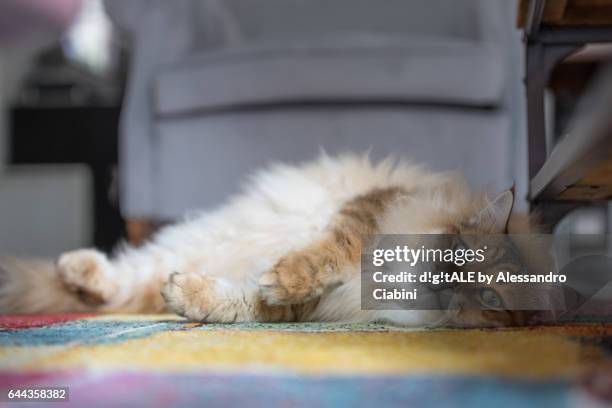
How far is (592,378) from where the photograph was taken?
0.67 m

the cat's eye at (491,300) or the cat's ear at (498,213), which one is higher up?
the cat's ear at (498,213)

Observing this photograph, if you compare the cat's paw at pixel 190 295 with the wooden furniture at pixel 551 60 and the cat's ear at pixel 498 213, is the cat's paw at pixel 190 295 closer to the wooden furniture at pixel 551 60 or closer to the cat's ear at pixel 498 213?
the cat's ear at pixel 498 213

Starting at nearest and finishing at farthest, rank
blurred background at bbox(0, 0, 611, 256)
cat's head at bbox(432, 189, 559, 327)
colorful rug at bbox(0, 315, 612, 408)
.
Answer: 1. colorful rug at bbox(0, 315, 612, 408)
2. cat's head at bbox(432, 189, 559, 327)
3. blurred background at bbox(0, 0, 611, 256)

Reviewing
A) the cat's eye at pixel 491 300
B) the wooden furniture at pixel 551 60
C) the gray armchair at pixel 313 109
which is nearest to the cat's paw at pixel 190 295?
the cat's eye at pixel 491 300

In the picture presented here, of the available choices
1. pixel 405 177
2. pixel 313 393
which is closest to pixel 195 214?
pixel 405 177

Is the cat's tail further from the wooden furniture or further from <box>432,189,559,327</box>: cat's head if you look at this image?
the wooden furniture

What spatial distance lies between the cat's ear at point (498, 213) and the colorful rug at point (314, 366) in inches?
7.7

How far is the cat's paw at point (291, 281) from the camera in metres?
1.11

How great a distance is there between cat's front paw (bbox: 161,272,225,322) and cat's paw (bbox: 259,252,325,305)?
4.2 inches

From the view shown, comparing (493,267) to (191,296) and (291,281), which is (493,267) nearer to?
(291,281)

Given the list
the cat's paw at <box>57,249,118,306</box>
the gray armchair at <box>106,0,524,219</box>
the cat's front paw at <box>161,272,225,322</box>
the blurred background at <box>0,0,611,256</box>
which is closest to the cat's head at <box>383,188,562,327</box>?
the cat's front paw at <box>161,272,225,322</box>

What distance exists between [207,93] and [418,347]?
147 cm

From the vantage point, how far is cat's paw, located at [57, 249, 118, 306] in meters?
1.44

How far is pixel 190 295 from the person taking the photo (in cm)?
115
